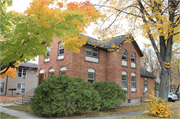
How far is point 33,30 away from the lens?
7.27 metres

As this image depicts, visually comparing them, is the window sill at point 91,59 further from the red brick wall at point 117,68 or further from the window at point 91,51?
the red brick wall at point 117,68

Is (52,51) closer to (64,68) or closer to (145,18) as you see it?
(64,68)

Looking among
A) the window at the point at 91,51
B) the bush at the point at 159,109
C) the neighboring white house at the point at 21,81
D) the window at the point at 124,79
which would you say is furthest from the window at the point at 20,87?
the bush at the point at 159,109

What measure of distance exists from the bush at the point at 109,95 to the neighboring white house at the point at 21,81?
19605 mm

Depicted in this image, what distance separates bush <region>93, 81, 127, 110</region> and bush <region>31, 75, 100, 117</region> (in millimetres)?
2433

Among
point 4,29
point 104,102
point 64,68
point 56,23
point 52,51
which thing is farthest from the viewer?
point 52,51

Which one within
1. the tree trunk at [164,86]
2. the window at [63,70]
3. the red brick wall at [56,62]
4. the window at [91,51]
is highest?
the window at [91,51]

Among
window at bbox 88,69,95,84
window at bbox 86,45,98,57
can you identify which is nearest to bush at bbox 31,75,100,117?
window at bbox 88,69,95,84

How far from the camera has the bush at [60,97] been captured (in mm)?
8984

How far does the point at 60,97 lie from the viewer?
29.8 ft

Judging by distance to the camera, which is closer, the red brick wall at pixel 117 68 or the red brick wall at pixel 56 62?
the red brick wall at pixel 56 62

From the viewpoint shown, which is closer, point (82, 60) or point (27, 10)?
point (27, 10)

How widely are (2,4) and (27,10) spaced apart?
1.25 meters

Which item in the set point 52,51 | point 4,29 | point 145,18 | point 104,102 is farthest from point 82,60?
point 4,29
